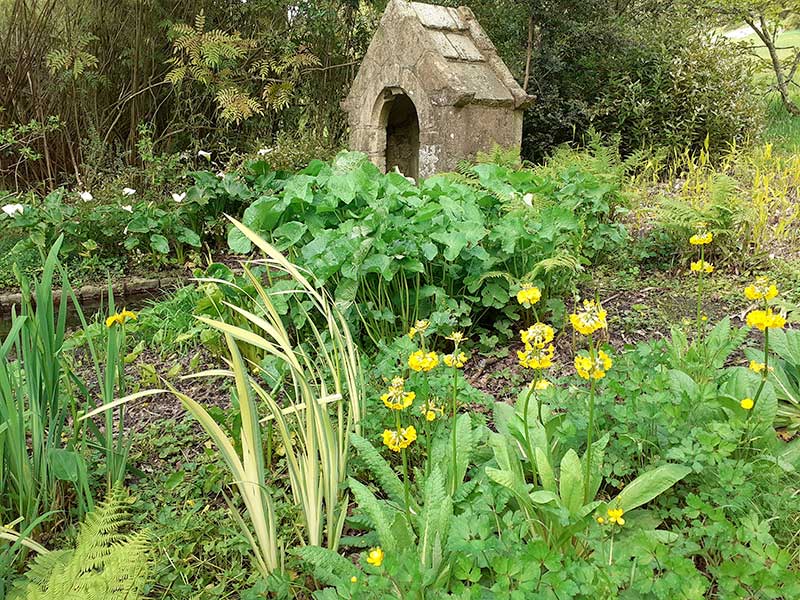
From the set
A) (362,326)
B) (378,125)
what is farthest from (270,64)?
(362,326)

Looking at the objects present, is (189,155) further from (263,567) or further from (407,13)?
(263,567)

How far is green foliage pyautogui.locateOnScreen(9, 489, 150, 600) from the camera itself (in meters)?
1.31

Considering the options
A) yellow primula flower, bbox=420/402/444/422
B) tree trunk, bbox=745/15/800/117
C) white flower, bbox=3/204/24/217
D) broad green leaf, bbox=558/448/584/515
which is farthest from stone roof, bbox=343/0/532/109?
tree trunk, bbox=745/15/800/117

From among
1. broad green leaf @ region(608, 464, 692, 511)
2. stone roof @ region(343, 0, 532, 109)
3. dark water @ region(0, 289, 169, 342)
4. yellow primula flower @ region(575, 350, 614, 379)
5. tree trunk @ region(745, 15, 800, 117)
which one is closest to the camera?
yellow primula flower @ region(575, 350, 614, 379)

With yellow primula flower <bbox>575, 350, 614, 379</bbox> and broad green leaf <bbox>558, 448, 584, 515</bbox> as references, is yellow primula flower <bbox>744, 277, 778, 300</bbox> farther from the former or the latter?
broad green leaf <bbox>558, 448, 584, 515</bbox>

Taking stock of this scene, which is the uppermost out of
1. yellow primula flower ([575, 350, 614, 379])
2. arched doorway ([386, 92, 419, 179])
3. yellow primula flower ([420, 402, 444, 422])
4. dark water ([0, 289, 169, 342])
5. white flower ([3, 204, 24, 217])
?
arched doorway ([386, 92, 419, 179])

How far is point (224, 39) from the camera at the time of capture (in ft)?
19.7

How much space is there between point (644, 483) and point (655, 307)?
174cm

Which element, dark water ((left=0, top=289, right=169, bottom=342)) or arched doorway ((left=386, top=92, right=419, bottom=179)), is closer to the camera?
dark water ((left=0, top=289, right=169, bottom=342))

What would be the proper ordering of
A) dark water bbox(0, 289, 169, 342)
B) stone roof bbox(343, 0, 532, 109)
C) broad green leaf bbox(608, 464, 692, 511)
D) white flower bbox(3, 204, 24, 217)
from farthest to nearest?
stone roof bbox(343, 0, 532, 109) < white flower bbox(3, 204, 24, 217) < dark water bbox(0, 289, 169, 342) < broad green leaf bbox(608, 464, 692, 511)

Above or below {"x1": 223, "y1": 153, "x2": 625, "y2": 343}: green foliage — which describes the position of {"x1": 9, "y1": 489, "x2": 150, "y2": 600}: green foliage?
below

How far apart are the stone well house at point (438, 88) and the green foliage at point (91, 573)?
353cm

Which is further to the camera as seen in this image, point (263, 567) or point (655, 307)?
point (655, 307)

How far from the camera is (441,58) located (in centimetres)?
484
